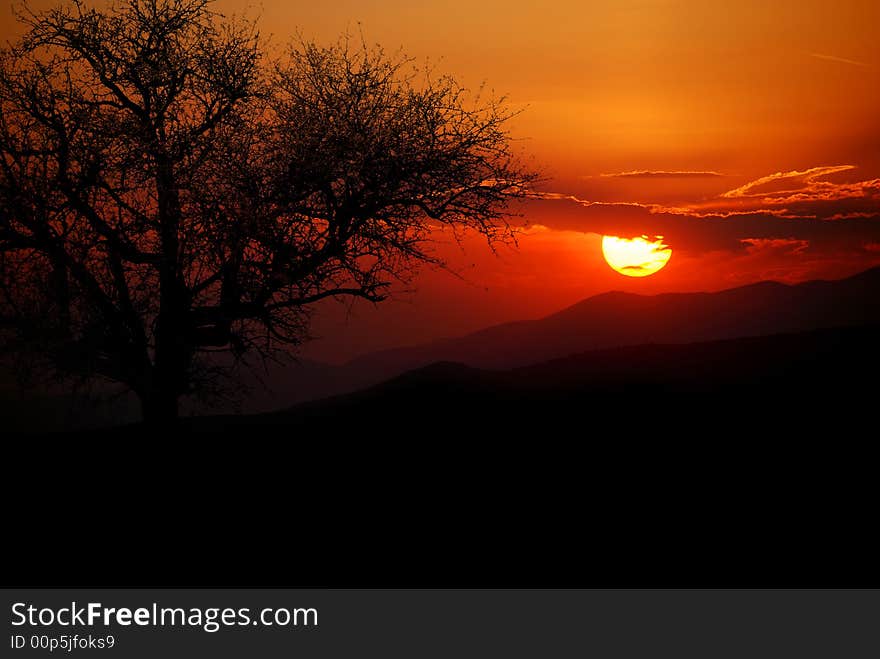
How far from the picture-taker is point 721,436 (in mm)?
19453

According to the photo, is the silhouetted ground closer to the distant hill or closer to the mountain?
the distant hill

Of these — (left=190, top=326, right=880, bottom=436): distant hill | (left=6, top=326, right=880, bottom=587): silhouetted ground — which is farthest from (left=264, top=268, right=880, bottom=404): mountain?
(left=6, top=326, right=880, bottom=587): silhouetted ground

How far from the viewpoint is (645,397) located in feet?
72.9

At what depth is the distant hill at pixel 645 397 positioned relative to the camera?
20250 mm

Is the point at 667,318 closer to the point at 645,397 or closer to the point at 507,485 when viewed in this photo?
the point at 645,397

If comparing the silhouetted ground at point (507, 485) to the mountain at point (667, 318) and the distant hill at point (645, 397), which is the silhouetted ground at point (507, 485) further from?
the mountain at point (667, 318)

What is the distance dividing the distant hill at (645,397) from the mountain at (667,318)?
62772 millimetres

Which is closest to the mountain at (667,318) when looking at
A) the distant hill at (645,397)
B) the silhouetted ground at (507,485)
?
the distant hill at (645,397)

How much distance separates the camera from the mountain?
3750 inches

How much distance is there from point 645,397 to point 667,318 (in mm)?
80979

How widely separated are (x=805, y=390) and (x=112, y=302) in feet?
55.7

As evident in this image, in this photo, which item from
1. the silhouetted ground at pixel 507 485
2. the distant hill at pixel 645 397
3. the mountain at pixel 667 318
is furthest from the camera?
the mountain at pixel 667 318

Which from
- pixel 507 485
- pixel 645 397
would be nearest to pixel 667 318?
pixel 645 397

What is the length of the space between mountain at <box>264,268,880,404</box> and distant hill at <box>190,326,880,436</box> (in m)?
62.8
